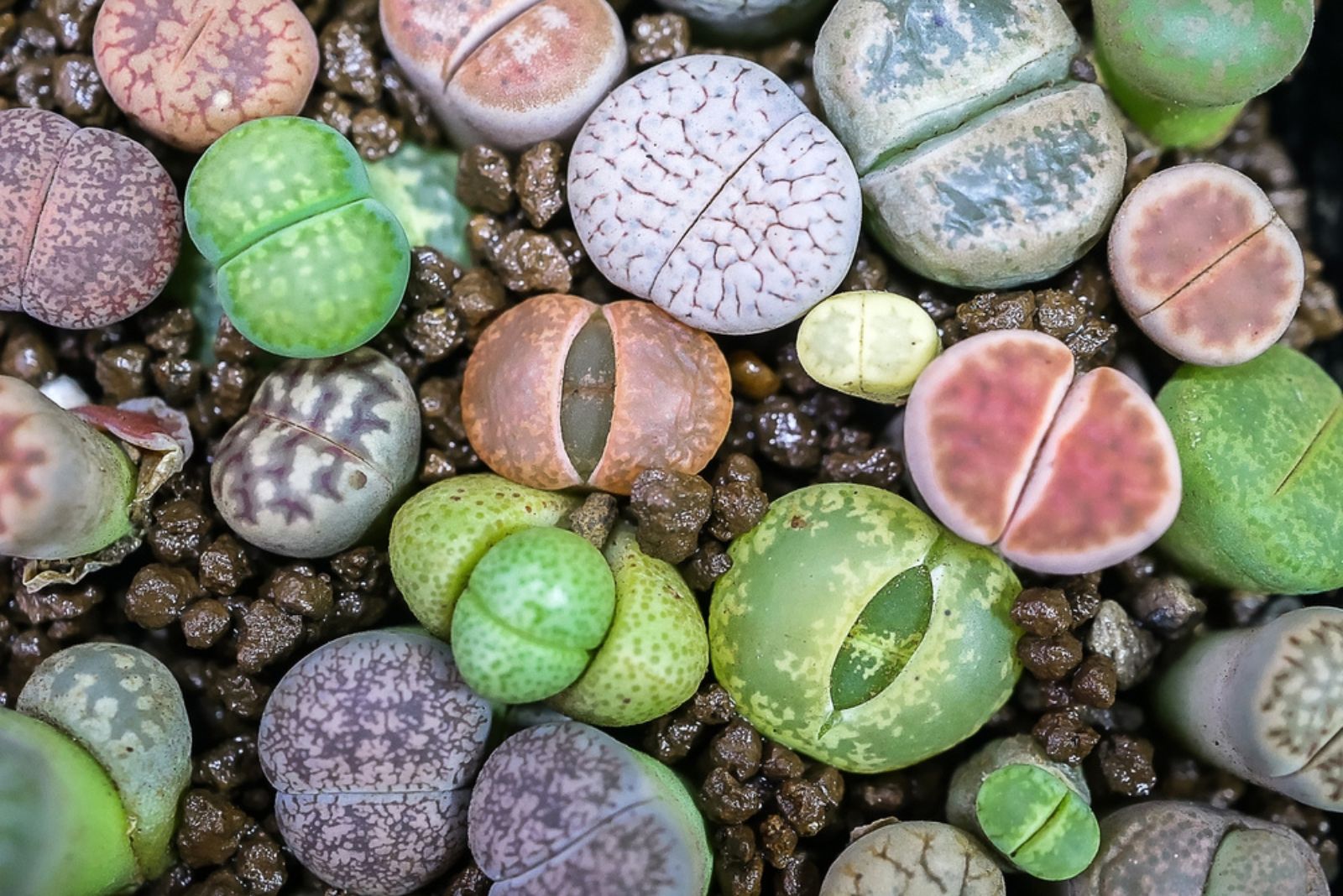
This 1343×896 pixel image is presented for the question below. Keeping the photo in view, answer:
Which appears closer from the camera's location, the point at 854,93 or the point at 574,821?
the point at 574,821

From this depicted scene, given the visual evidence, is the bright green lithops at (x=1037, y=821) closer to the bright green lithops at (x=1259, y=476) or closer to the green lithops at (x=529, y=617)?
the bright green lithops at (x=1259, y=476)

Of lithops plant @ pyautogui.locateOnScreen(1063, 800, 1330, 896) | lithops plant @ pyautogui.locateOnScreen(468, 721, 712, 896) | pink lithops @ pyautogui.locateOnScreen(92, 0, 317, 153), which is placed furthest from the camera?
pink lithops @ pyautogui.locateOnScreen(92, 0, 317, 153)

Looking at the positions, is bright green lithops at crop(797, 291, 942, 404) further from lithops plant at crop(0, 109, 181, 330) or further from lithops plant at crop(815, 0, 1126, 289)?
lithops plant at crop(0, 109, 181, 330)

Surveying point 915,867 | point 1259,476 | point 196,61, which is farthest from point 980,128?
point 196,61

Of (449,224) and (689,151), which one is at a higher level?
(689,151)

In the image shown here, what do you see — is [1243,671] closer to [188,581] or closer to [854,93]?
[854,93]

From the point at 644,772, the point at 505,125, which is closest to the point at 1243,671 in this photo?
the point at 644,772

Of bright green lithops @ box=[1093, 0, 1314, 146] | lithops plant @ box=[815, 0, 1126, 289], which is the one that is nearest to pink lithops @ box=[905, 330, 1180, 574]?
lithops plant @ box=[815, 0, 1126, 289]
